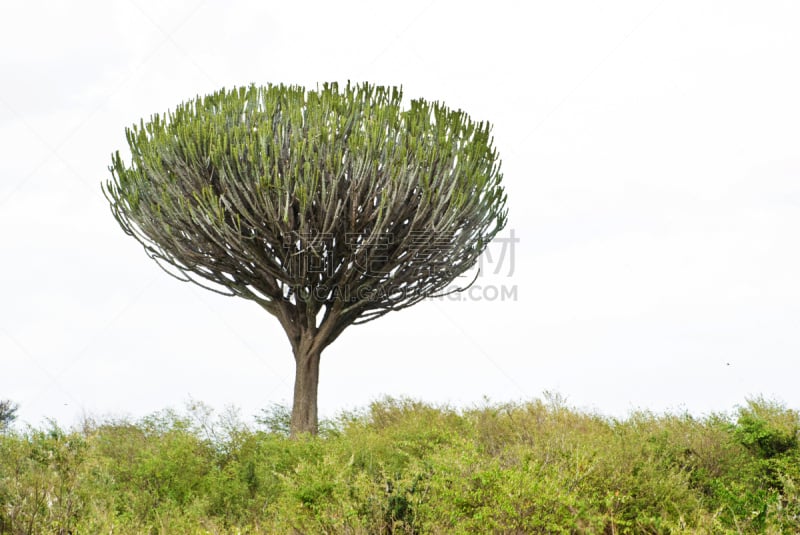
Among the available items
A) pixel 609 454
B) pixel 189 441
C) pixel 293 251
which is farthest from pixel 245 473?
pixel 609 454

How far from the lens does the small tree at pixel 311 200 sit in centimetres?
1012

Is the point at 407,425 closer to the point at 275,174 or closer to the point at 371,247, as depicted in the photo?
the point at 371,247

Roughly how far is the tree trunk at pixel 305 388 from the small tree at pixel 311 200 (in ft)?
0.06

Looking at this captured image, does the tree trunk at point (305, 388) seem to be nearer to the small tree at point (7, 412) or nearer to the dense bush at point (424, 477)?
the dense bush at point (424, 477)

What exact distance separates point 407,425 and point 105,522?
5.94 metres

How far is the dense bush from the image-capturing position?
5051mm

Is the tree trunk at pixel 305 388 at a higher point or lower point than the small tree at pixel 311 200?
lower

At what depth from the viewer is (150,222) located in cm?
1100

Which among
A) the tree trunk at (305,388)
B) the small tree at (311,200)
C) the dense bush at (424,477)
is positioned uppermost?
the small tree at (311,200)

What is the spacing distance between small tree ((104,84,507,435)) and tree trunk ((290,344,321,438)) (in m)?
0.02

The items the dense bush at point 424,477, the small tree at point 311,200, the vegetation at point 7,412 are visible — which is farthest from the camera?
the vegetation at point 7,412

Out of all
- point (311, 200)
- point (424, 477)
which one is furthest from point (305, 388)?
point (424, 477)

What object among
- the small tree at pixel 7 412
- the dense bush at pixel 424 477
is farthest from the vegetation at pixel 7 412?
the dense bush at pixel 424 477

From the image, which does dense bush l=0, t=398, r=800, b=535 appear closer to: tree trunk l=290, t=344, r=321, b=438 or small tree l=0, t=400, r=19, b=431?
tree trunk l=290, t=344, r=321, b=438
